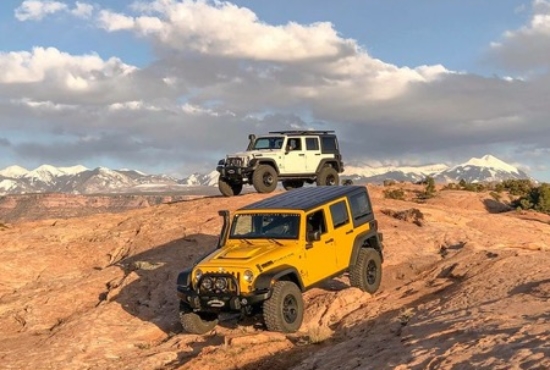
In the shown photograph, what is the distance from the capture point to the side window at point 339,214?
1160 cm

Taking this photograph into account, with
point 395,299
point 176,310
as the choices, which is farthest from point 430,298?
point 176,310

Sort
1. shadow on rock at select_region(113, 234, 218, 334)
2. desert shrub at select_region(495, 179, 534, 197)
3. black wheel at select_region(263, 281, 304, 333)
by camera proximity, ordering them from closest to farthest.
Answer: black wheel at select_region(263, 281, 304, 333) < shadow on rock at select_region(113, 234, 218, 334) < desert shrub at select_region(495, 179, 534, 197)

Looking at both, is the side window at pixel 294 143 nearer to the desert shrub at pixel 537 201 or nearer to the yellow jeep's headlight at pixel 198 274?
the yellow jeep's headlight at pixel 198 274

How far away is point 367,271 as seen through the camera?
1233 cm

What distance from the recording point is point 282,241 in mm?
10797

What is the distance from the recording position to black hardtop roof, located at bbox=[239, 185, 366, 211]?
36.9 ft

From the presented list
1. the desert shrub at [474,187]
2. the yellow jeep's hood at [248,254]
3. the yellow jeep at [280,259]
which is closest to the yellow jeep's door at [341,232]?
the yellow jeep at [280,259]

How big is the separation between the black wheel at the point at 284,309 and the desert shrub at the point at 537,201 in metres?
22.5

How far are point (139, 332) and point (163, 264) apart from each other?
3.79 meters

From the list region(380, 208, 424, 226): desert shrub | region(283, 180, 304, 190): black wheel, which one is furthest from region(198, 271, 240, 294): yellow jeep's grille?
region(283, 180, 304, 190): black wheel

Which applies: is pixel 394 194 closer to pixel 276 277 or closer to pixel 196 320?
pixel 196 320

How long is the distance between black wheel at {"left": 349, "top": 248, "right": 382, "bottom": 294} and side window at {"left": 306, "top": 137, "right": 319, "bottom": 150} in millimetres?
10536

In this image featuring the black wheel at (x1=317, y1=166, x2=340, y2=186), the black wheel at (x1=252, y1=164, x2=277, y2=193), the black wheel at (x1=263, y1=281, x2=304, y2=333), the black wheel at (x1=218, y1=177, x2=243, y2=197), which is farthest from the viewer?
the black wheel at (x1=218, y1=177, x2=243, y2=197)

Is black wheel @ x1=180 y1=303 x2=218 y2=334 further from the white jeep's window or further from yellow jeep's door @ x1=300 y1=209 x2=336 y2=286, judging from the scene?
the white jeep's window
